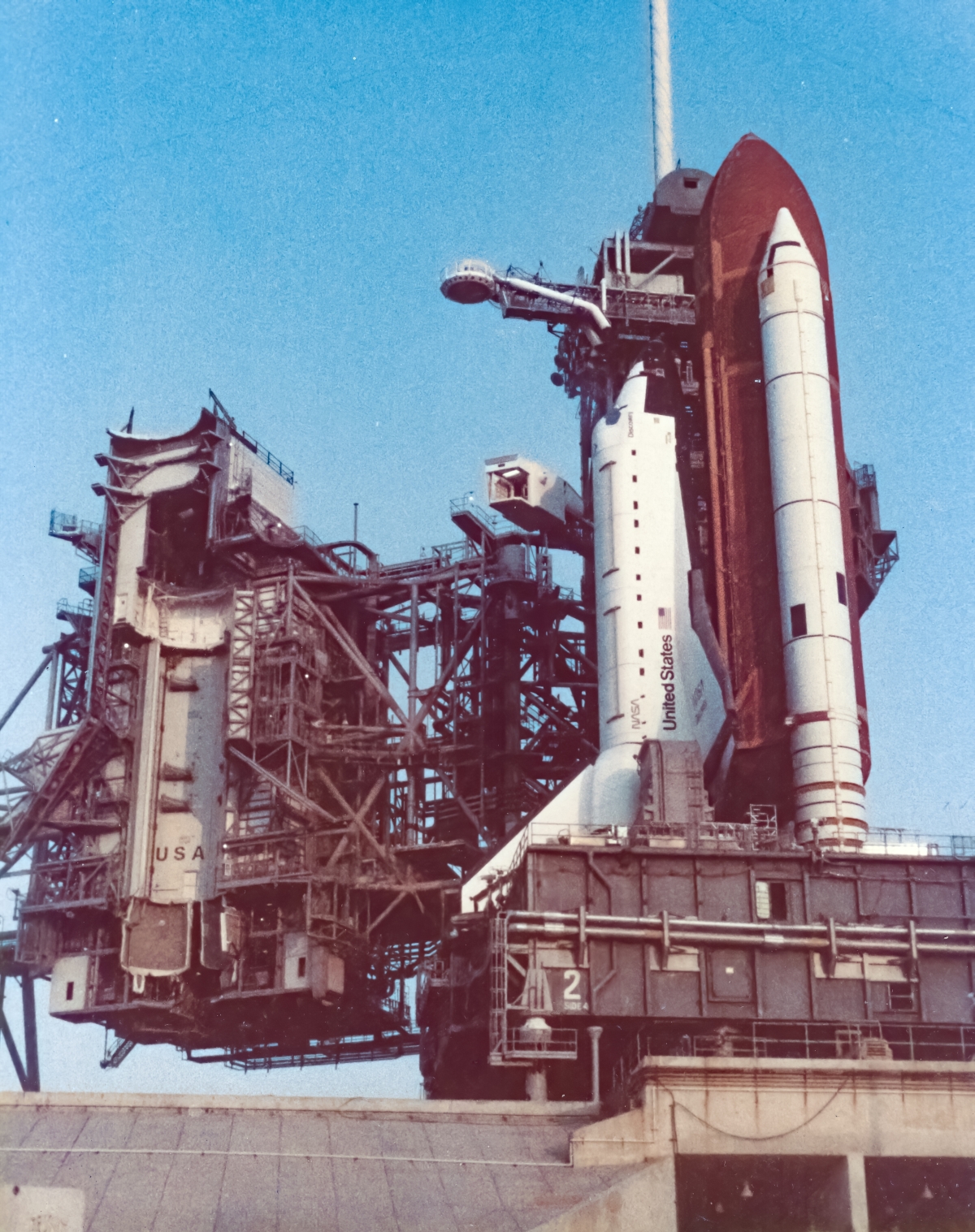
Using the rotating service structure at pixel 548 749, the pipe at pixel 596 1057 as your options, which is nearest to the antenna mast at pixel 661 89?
the rotating service structure at pixel 548 749

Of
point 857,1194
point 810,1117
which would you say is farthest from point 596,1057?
point 857,1194

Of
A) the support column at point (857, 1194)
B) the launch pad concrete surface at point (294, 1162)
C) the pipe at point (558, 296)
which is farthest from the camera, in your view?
the pipe at point (558, 296)

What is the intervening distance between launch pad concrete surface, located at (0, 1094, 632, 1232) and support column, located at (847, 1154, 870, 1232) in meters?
5.98

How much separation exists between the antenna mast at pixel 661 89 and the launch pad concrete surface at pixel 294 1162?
146 feet

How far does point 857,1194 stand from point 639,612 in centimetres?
2107

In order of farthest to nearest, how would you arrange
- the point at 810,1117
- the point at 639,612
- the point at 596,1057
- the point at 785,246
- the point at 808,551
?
the point at 785,246
the point at 639,612
the point at 808,551
the point at 596,1057
the point at 810,1117

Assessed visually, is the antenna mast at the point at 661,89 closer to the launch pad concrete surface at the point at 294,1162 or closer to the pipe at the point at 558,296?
the pipe at the point at 558,296

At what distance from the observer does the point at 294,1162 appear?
130ft

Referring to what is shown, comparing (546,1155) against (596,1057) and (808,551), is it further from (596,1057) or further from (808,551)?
(808,551)

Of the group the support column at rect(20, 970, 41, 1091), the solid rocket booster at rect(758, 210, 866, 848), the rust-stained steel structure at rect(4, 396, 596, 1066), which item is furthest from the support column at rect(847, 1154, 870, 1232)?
the support column at rect(20, 970, 41, 1091)

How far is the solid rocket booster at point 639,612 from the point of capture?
5506 centimetres

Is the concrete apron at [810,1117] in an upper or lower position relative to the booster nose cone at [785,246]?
lower

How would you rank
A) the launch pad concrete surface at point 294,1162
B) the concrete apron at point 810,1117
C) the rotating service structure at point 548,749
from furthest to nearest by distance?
the rotating service structure at point 548,749, the concrete apron at point 810,1117, the launch pad concrete surface at point 294,1162

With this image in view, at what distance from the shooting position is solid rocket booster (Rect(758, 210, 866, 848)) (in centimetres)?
5178
